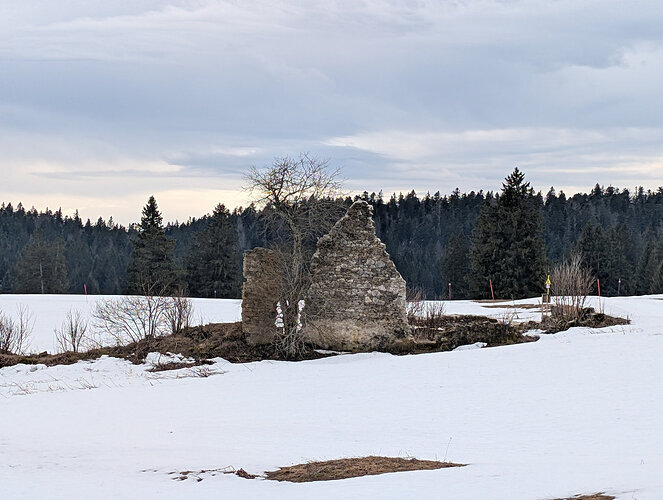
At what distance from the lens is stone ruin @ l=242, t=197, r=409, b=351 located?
20.3m

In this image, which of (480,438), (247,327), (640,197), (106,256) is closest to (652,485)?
(480,438)

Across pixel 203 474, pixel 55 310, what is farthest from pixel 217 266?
pixel 203 474

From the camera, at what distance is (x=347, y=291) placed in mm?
20250

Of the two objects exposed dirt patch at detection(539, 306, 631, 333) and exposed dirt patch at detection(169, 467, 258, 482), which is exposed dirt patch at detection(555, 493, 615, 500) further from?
exposed dirt patch at detection(539, 306, 631, 333)

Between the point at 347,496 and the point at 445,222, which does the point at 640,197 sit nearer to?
the point at 445,222

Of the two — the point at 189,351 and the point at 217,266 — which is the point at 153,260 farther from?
the point at 189,351

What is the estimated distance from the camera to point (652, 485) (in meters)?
7.21

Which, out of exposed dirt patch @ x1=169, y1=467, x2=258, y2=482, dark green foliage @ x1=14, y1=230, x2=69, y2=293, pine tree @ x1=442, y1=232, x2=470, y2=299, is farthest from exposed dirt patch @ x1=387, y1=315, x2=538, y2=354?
dark green foliage @ x1=14, y1=230, x2=69, y2=293

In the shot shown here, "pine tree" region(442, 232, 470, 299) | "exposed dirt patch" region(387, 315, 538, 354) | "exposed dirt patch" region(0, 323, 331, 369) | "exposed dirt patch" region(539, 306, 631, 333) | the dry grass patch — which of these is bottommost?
the dry grass patch

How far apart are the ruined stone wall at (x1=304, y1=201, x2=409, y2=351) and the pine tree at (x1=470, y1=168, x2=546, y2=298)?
83.2 ft

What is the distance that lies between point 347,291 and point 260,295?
8.04 feet

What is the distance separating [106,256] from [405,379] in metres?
108

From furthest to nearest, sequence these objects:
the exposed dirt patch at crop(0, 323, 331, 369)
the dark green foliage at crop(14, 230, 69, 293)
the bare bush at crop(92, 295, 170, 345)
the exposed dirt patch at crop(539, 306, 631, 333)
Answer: the dark green foliage at crop(14, 230, 69, 293) < the bare bush at crop(92, 295, 170, 345) < the exposed dirt patch at crop(539, 306, 631, 333) < the exposed dirt patch at crop(0, 323, 331, 369)

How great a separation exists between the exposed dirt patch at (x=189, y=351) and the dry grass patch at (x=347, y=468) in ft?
33.4
